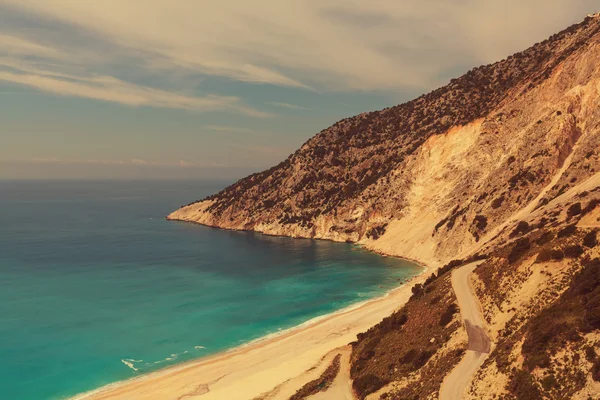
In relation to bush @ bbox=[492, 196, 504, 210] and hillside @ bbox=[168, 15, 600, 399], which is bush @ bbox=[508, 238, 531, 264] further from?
bush @ bbox=[492, 196, 504, 210]

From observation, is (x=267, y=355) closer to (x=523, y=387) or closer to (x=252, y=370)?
(x=252, y=370)

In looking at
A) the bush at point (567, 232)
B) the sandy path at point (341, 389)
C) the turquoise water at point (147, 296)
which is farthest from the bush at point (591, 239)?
the turquoise water at point (147, 296)

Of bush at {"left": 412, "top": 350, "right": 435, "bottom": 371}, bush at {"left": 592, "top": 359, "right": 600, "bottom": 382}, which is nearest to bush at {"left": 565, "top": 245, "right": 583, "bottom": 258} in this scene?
bush at {"left": 592, "top": 359, "right": 600, "bottom": 382}

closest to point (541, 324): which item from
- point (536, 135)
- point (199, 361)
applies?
point (199, 361)

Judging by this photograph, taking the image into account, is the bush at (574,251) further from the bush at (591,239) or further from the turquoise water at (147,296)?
the turquoise water at (147,296)

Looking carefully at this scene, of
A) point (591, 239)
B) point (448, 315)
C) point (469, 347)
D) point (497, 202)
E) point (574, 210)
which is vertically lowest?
point (469, 347)

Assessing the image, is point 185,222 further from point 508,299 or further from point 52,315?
point 508,299

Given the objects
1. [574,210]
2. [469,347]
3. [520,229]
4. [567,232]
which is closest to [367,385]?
[469,347]
